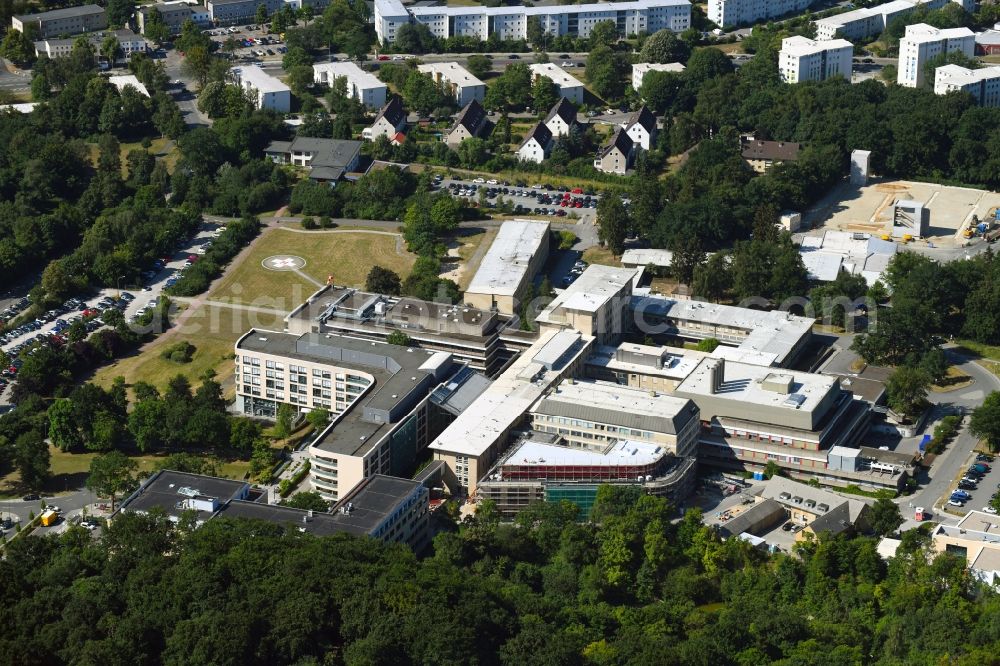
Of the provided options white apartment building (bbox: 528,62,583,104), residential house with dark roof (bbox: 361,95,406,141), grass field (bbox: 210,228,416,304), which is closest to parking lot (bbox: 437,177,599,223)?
residential house with dark roof (bbox: 361,95,406,141)

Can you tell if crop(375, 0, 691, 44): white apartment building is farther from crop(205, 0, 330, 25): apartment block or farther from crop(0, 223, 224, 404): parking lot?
crop(0, 223, 224, 404): parking lot

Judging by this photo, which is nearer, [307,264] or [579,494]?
[579,494]

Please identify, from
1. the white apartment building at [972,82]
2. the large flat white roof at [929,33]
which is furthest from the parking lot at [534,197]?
the large flat white roof at [929,33]

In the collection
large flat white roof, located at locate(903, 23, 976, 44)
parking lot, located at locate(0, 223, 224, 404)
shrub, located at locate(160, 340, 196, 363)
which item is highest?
large flat white roof, located at locate(903, 23, 976, 44)

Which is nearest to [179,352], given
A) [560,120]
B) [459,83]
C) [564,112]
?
[560,120]

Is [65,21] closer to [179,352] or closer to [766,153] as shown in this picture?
[179,352]

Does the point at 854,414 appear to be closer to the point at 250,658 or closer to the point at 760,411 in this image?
the point at 760,411

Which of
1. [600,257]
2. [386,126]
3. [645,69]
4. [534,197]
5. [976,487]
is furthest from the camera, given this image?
[645,69]
